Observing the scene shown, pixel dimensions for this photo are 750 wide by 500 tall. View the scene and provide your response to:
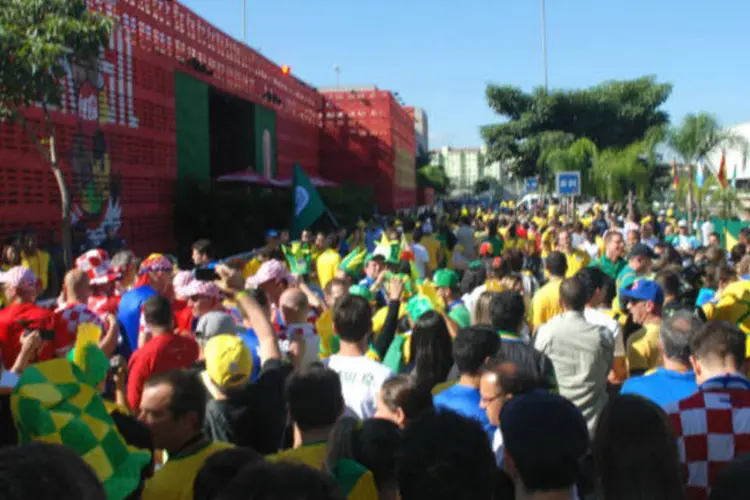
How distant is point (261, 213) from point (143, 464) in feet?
64.2

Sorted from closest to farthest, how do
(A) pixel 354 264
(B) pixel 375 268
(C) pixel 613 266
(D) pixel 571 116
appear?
(B) pixel 375 268, (A) pixel 354 264, (C) pixel 613 266, (D) pixel 571 116

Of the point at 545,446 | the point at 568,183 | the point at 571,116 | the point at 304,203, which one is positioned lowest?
the point at 545,446

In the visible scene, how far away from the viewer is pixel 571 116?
51.4 m

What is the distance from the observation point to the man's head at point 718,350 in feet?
11.8

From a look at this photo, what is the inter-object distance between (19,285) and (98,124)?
1293cm

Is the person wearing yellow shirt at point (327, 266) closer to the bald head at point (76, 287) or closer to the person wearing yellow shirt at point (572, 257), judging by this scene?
the person wearing yellow shirt at point (572, 257)

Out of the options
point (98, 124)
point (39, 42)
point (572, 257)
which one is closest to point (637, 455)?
Answer: point (572, 257)

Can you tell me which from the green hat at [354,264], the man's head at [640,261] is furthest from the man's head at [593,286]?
the green hat at [354,264]

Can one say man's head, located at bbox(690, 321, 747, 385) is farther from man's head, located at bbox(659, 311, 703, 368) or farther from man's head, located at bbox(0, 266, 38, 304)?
man's head, located at bbox(0, 266, 38, 304)

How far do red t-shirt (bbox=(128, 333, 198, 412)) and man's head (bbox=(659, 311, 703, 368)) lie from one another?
2569mm

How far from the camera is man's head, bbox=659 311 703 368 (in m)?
4.04

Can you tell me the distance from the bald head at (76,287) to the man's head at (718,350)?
12.7ft

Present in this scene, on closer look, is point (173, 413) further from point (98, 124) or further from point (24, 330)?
point (98, 124)

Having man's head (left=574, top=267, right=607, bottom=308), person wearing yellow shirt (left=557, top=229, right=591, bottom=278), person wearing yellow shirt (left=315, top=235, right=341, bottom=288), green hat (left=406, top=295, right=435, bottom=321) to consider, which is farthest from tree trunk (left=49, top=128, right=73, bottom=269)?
man's head (left=574, top=267, right=607, bottom=308)
